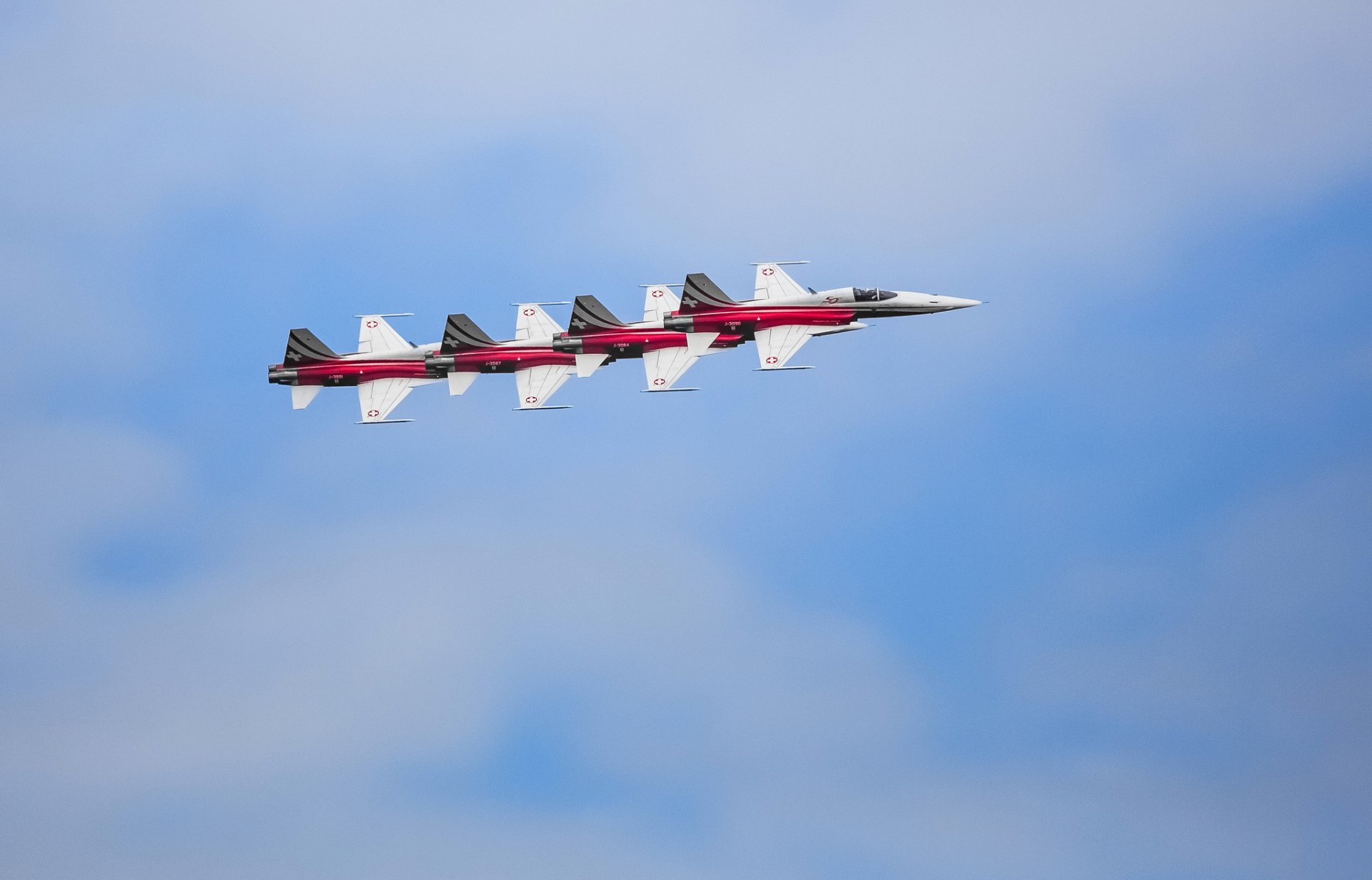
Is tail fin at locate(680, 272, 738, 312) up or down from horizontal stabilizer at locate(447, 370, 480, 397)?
up

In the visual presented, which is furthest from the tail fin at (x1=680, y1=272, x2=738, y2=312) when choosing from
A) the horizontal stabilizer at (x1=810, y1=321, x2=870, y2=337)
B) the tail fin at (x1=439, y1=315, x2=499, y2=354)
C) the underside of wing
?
the underside of wing

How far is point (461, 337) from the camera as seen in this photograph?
120 metres

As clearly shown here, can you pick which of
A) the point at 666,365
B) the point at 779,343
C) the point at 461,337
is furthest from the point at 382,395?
the point at 779,343

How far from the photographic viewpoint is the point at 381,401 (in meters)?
120

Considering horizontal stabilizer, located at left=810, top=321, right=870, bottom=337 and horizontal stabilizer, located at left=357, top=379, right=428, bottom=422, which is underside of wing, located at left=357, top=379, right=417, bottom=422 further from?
horizontal stabilizer, located at left=810, top=321, right=870, bottom=337

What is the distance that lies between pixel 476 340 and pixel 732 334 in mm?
15967

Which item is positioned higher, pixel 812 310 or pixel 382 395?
pixel 812 310

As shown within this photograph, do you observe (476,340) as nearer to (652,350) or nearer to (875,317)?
(652,350)

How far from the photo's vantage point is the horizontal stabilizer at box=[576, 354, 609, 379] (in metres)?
119

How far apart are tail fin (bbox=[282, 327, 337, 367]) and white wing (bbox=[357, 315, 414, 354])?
2388 mm

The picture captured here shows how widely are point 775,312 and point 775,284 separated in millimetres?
2225

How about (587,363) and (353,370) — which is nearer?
(587,363)

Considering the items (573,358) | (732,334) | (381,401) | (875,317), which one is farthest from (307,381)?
(875,317)

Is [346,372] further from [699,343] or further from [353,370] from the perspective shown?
[699,343]
